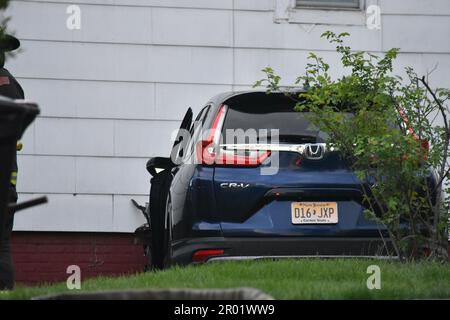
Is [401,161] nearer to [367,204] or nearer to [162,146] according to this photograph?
[367,204]

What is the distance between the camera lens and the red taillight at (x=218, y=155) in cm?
866

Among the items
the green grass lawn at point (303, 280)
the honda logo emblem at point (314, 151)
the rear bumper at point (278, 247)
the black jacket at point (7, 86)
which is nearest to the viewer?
the green grass lawn at point (303, 280)

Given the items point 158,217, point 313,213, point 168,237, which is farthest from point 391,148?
point 158,217

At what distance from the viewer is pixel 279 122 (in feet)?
29.1

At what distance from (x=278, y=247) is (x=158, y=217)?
1.92m

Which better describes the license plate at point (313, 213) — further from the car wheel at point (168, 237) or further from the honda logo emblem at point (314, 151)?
the car wheel at point (168, 237)

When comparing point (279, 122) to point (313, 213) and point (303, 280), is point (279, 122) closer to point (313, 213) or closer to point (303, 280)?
point (313, 213)

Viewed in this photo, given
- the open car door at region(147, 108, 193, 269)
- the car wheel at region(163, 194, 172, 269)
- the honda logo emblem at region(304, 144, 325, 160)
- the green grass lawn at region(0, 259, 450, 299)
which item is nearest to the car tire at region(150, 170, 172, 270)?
the open car door at region(147, 108, 193, 269)

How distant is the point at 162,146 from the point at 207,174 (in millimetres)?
3914

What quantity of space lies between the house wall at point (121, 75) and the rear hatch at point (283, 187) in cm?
376

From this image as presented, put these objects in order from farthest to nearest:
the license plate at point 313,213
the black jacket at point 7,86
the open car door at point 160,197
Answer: the open car door at point 160,197 → the black jacket at point 7,86 → the license plate at point 313,213

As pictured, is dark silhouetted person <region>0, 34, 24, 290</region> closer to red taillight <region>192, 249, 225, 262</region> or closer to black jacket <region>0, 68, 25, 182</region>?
black jacket <region>0, 68, 25, 182</region>

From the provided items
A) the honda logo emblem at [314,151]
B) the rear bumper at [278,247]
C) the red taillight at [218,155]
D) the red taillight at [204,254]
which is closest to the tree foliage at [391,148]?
the honda logo emblem at [314,151]
